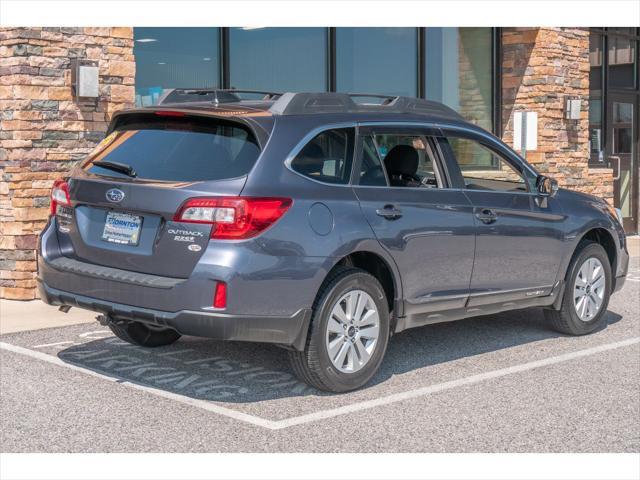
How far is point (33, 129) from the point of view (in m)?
9.89

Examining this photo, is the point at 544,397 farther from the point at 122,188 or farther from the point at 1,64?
the point at 1,64

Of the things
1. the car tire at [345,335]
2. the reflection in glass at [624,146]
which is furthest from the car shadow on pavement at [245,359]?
the reflection in glass at [624,146]

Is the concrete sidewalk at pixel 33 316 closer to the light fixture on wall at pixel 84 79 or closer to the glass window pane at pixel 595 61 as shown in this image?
the light fixture on wall at pixel 84 79

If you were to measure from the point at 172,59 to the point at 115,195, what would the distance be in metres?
6.01

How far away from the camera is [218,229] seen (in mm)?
5809

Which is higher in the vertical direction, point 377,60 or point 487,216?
point 377,60

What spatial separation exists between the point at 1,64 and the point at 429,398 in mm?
5760

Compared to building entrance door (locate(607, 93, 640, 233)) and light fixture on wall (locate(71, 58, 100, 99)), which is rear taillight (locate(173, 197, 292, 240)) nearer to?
light fixture on wall (locate(71, 58, 100, 99))

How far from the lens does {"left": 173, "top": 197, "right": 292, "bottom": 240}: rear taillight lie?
5.80m

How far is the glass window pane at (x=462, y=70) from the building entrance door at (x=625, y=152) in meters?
2.95

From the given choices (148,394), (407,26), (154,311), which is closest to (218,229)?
(154,311)

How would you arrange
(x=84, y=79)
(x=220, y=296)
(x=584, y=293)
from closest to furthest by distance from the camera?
(x=220, y=296) → (x=584, y=293) → (x=84, y=79)

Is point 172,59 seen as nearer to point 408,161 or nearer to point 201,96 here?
point 201,96

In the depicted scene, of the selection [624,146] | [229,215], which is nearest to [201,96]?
[229,215]
